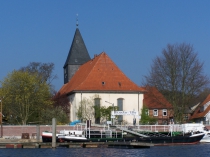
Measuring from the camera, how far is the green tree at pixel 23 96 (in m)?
84.2

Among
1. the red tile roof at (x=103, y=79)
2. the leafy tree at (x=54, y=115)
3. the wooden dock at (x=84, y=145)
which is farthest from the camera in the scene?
the red tile roof at (x=103, y=79)

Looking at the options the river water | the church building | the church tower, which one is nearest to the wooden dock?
the river water

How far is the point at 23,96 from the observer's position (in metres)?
84.3

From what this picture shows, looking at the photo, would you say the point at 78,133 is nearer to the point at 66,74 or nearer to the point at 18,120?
the point at 18,120

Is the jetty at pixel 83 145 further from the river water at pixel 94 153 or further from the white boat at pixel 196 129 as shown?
the white boat at pixel 196 129

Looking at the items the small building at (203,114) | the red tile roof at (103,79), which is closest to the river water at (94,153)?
the red tile roof at (103,79)

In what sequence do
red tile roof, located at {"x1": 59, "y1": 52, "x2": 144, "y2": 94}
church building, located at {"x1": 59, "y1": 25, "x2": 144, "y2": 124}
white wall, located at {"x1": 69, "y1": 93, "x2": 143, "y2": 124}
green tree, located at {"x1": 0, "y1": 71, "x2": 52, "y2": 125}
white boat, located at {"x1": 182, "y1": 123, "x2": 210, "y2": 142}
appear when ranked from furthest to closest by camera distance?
red tile roof, located at {"x1": 59, "y1": 52, "x2": 144, "y2": 94}
white wall, located at {"x1": 69, "y1": 93, "x2": 143, "y2": 124}
church building, located at {"x1": 59, "y1": 25, "x2": 144, "y2": 124}
green tree, located at {"x1": 0, "y1": 71, "x2": 52, "y2": 125}
white boat, located at {"x1": 182, "y1": 123, "x2": 210, "y2": 142}

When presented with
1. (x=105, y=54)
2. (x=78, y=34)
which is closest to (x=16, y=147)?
(x=105, y=54)

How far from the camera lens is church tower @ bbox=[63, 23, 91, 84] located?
98375mm

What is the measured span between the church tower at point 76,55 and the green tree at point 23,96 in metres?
12.5

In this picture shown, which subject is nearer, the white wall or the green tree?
the green tree

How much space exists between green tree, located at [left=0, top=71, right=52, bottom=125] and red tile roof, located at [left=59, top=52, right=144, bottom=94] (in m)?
4.83

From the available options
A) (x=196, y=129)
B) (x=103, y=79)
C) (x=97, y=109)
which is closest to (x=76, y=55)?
(x=103, y=79)

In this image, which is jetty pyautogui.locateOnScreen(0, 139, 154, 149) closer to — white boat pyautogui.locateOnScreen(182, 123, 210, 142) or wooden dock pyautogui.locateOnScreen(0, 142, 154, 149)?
wooden dock pyautogui.locateOnScreen(0, 142, 154, 149)
